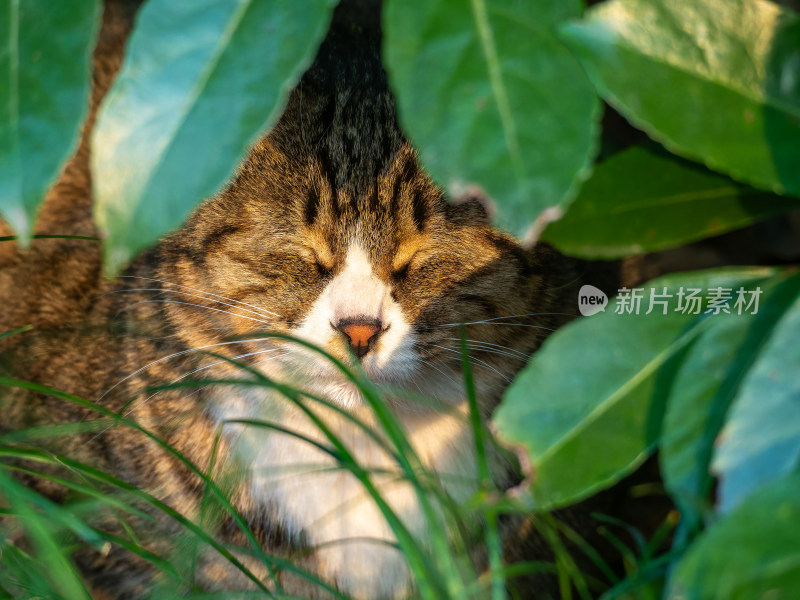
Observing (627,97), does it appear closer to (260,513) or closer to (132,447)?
(260,513)

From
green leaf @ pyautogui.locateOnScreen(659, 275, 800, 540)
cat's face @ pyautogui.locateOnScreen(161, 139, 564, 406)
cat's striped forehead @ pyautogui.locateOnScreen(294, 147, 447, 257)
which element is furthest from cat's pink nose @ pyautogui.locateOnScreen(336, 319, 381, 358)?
green leaf @ pyautogui.locateOnScreen(659, 275, 800, 540)

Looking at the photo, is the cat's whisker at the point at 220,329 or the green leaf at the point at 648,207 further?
the cat's whisker at the point at 220,329

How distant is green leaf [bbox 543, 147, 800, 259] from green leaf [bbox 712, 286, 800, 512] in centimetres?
20

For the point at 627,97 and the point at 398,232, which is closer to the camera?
the point at 627,97

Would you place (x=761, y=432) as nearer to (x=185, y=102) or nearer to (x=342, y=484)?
(x=185, y=102)

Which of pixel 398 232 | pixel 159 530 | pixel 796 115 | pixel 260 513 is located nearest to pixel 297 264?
pixel 398 232

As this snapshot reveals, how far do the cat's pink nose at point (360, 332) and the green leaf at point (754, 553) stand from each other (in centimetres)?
60

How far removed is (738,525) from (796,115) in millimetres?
377

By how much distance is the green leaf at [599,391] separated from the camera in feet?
2.54

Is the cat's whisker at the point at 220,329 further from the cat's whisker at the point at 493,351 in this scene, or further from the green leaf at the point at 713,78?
the green leaf at the point at 713,78

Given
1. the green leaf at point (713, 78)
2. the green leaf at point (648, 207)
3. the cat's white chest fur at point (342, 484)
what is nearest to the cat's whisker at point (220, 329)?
the cat's white chest fur at point (342, 484)

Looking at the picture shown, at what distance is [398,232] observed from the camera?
1.19 meters

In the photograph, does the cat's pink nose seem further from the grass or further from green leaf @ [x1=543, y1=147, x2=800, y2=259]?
green leaf @ [x1=543, y1=147, x2=800, y2=259]

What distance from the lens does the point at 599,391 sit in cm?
78
